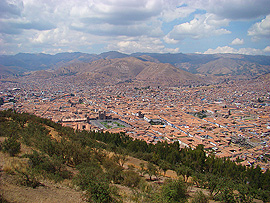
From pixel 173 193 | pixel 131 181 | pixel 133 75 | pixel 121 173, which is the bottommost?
pixel 121 173

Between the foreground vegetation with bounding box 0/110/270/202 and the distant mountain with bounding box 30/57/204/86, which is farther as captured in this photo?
the distant mountain with bounding box 30/57/204/86

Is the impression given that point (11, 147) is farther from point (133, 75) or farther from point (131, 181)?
point (133, 75)

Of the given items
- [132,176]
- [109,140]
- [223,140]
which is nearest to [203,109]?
[223,140]

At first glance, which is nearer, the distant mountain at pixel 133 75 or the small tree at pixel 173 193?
the small tree at pixel 173 193

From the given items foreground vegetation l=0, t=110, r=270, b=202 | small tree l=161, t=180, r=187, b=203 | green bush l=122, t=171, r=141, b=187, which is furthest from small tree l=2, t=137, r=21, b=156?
small tree l=161, t=180, r=187, b=203

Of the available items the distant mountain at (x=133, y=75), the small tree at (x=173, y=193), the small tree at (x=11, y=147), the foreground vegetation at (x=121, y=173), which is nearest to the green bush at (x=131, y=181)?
the foreground vegetation at (x=121, y=173)

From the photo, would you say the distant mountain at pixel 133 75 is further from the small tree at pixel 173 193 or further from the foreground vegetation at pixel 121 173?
the small tree at pixel 173 193

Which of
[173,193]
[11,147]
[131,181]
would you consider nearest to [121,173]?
[131,181]

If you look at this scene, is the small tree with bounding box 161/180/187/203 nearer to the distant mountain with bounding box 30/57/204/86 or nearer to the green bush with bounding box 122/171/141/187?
the green bush with bounding box 122/171/141/187

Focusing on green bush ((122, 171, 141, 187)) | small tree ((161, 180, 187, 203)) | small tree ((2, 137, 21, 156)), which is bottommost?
green bush ((122, 171, 141, 187))

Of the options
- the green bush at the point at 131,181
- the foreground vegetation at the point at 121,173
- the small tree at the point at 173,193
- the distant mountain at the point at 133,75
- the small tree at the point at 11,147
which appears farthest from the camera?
the distant mountain at the point at 133,75

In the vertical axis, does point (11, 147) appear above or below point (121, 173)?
above
